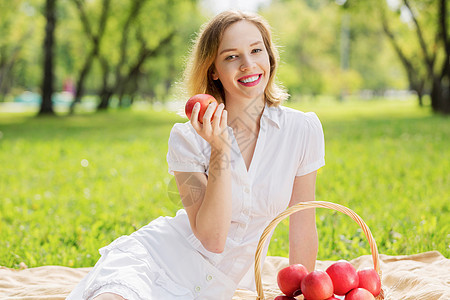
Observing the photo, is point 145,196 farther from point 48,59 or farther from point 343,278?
point 48,59

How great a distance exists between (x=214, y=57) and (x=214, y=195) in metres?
0.81

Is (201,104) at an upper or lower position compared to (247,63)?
lower

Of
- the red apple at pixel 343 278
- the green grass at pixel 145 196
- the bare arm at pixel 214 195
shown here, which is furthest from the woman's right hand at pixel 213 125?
the green grass at pixel 145 196

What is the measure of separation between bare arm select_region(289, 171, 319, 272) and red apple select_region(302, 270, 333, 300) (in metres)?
0.52

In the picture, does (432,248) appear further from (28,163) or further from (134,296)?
(28,163)

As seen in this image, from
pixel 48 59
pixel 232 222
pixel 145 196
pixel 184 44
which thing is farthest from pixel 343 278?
pixel 184 44

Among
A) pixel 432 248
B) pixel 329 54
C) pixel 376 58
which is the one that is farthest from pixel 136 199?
pixel 376 58

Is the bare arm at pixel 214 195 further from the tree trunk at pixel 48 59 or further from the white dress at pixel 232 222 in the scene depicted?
the tree trunk at pixel 48 59

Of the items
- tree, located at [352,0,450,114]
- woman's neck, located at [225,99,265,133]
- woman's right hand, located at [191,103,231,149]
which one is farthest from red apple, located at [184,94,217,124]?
tree, located at [352,0,450,114]

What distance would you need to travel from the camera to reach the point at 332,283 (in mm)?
2406

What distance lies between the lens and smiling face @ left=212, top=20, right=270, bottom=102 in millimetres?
2709

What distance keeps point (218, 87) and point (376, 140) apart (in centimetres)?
901

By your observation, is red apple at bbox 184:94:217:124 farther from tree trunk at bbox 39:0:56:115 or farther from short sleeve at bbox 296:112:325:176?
tree trunk at bbox 39:0:56:115

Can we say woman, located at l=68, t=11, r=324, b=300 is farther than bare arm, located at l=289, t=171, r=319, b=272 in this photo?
No
